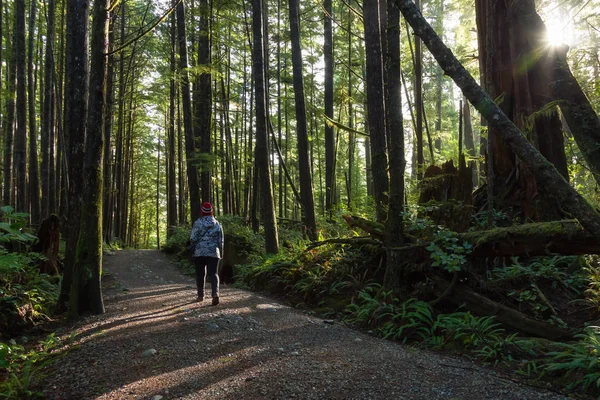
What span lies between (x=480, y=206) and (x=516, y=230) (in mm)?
2917

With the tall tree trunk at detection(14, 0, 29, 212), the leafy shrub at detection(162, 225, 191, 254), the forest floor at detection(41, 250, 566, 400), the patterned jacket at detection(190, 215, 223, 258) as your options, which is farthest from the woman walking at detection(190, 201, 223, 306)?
the leafy shrub at detection(162, 225, 191, 254)

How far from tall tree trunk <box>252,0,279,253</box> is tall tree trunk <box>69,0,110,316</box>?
490 centimetres

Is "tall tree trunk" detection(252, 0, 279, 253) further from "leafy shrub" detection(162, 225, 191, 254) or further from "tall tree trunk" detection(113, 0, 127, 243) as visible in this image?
"tall tree trunk" detection(113, 0, 127, 243)

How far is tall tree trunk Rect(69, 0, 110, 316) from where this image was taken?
238 inches

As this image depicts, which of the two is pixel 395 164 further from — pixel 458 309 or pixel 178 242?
pixel 178 242

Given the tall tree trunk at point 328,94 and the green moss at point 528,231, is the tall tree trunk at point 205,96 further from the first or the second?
the green moss at point 528,231

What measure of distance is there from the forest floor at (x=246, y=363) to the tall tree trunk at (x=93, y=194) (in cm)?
39

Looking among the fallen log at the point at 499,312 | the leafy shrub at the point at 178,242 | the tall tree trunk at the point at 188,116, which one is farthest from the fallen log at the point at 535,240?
the leafy shrub at the point at 178,242

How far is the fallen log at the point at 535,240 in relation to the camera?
4.54 metres

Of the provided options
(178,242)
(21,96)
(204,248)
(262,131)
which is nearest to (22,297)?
(204,248)

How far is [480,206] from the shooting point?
314 inches

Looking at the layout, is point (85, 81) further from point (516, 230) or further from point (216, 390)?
point (516, 230)

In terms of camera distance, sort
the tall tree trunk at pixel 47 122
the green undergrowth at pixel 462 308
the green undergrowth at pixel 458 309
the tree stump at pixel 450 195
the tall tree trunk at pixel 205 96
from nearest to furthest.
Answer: the green undergrowth at pixel 458 309 → the green undergrowth at pixel 462 308 → the tree stump at pixel 450 195 → the tall tree trunk at pixel 47 122 → the tall tree trunk at pixel 205 96

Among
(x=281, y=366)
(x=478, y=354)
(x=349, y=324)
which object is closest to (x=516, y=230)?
(x=478, y=354)
